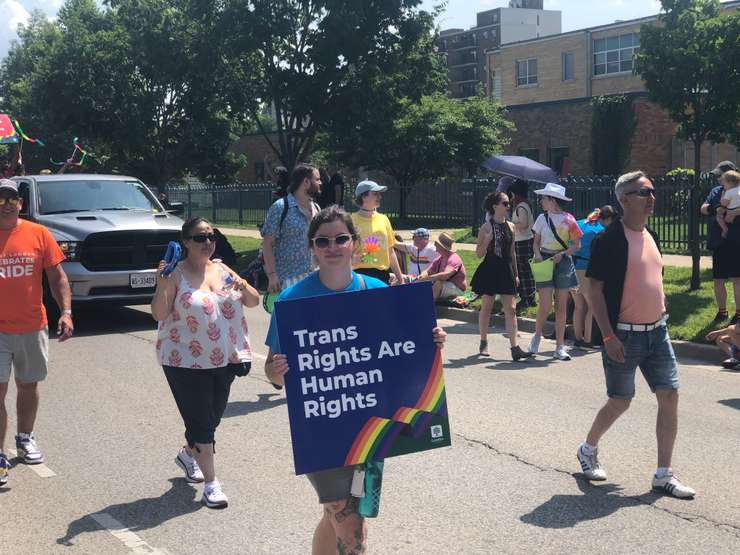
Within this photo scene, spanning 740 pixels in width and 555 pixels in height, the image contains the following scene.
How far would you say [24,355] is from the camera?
21.4 ft

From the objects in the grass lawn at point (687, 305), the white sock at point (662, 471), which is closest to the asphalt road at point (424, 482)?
the white sock at point (662, 471)

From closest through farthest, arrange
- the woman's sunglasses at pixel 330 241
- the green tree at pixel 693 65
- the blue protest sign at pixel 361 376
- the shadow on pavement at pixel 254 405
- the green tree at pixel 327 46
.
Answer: the blue protest sign at pixel 361 376 < the woman's sunglasses at pixel 330 241 < the shadow on pavement at pixel 254 405 < the green tree at pixel 693 65 < the green tree at pixel 327 46

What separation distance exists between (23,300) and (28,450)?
41.4 inches

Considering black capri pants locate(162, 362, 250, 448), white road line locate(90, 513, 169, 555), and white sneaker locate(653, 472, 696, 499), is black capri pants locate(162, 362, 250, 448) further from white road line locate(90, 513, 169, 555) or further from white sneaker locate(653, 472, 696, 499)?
white sneaker locate(653, 472, 696, 499)

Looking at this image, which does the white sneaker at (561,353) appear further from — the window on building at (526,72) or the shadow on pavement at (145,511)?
the window on building at (526,72)

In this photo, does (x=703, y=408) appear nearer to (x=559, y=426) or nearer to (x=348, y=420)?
(x=559, y=426)

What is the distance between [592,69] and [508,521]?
5203 cm

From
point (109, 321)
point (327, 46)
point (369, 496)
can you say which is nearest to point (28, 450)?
point (369, 496)

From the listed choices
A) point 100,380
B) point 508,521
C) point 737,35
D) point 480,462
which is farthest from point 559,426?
point 737,35

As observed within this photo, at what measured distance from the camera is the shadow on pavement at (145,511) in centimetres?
546

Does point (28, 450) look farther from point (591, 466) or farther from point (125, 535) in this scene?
point (591, 466)

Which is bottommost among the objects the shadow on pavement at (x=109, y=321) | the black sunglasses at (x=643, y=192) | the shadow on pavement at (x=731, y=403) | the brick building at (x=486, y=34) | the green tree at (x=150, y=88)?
the shadow on pavement at (x=731, y=403)

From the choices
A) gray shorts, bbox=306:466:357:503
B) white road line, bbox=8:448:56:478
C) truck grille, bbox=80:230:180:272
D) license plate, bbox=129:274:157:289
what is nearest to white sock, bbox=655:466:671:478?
gray shorts, bbox=306:466:357:503

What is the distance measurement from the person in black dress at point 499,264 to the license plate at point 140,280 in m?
4.75
